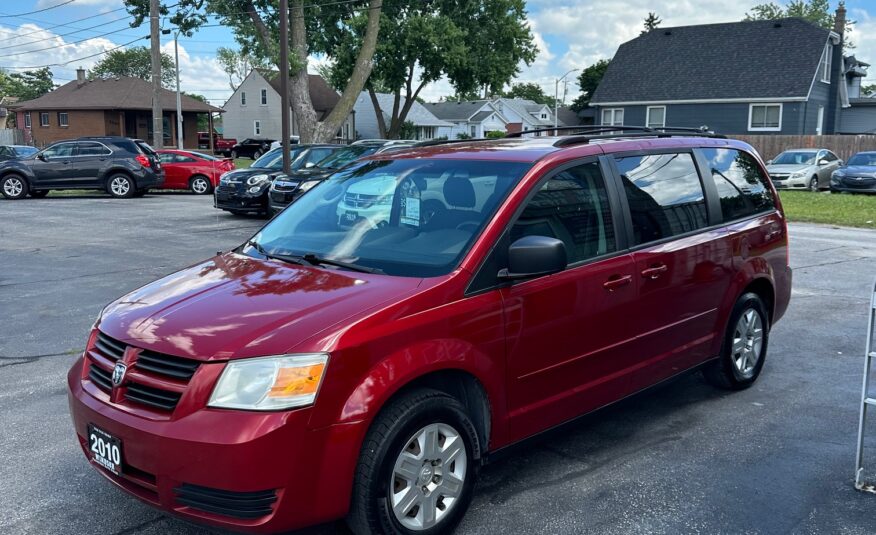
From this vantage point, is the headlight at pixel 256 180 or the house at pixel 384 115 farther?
the house at pixel 384 115

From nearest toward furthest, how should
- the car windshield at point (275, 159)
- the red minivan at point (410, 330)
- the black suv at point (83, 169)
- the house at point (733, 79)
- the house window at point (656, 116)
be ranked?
1. the red minivan at point (410, 330)
2. the car windshield at point (275, 159)
3. the black suv at point (83, 169)
4. the house at point (733, 79)
5. the house window at point (656, 116)

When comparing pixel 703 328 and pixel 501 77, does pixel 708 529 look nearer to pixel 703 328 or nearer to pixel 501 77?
pixel 703 328

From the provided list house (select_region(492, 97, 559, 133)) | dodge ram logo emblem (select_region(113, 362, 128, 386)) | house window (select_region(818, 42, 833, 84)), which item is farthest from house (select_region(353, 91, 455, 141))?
dodge ram logo emblem (select_region(113, 362, 128, 386))

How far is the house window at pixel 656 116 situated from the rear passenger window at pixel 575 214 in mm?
40545

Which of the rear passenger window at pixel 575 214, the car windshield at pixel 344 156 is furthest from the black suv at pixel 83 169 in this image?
the rear passenger window at pixel 575 214

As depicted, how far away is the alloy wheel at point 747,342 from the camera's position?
566 cm

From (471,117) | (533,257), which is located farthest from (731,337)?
(471,117)

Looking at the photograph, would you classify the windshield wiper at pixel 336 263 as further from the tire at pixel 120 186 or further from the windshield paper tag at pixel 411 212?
the tire at pixel 120 186

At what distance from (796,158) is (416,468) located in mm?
27539

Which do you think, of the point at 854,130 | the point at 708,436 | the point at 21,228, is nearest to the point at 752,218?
the point at 708,436

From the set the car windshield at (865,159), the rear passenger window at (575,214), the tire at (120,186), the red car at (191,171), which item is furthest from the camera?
the car windshield at (865,159)

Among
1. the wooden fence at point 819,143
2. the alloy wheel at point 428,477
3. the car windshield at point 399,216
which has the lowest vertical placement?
the alloy wheel at point 428,477

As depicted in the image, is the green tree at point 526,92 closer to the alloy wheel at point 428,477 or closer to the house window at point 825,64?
the house window at point 825,64

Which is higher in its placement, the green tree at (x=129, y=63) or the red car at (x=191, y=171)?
the green tree at (x=129, y=63)
